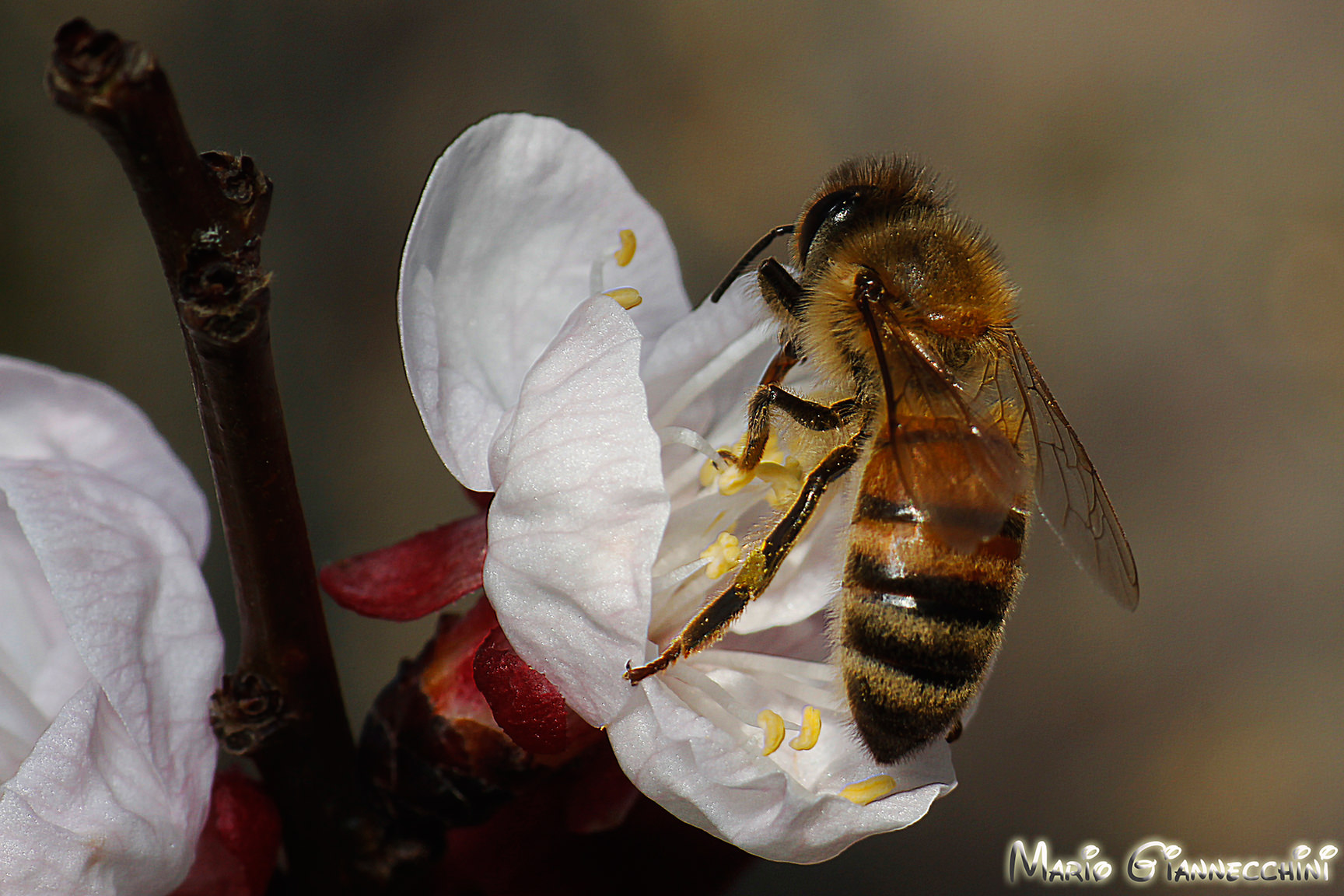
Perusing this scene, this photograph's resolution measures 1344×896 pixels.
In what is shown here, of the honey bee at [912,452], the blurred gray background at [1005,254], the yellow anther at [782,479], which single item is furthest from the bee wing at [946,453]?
the blurred gray background at [1005,254]

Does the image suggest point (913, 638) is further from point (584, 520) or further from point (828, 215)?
point (828, 215)

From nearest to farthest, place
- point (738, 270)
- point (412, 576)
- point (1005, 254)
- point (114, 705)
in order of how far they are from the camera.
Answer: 1. point (114, 705)
2. point (412, 576)
3. point (738, 270)
4. point (1005, 254)

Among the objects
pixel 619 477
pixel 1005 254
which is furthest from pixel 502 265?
pixel 1005 254

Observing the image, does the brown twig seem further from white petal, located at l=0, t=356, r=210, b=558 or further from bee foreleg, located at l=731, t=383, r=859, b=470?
bee foreleg, located at l=731, t=383, r=859, b=470

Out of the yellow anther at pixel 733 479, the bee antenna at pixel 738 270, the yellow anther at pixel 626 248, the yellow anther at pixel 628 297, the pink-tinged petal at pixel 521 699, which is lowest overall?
the pink-tinged petal at pixel 521 699

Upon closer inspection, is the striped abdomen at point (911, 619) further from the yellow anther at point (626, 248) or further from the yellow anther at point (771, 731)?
the yellow anther at point (626, 248)

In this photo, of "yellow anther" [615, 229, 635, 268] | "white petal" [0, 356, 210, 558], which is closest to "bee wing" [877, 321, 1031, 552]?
"yellow anther" [615, 229, 635, 268]
